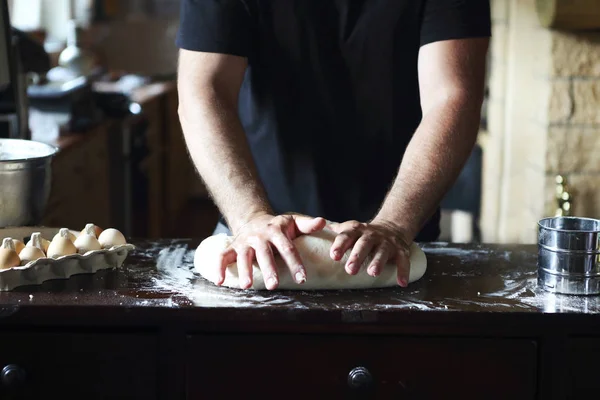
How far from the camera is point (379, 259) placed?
117cm

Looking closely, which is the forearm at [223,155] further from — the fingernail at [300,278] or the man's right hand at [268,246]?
the fingernail at [300,278]

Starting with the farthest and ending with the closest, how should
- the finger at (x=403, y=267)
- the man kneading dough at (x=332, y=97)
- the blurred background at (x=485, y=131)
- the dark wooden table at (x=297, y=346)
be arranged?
the blurred background at (x=485, y=131)
the man kneading dough at (x=332, y=97)
the finger at (x=403, y=267)
the dark wooden table at (x=297, y=346)

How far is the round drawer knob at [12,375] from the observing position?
1101 mm

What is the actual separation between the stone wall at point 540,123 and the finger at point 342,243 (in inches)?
54.4

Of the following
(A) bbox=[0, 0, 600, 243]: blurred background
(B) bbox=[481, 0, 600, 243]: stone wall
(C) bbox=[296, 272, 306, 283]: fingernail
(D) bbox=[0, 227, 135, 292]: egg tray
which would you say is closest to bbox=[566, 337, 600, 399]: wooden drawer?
(C) bbox=[296, 272, 306, 283]: fingernail

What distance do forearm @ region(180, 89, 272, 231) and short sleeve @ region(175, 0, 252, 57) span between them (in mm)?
96

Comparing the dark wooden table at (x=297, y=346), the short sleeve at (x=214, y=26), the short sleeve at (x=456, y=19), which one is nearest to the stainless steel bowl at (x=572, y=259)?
the dark wooden table at (x=297, y=346)

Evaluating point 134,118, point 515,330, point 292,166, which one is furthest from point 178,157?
point 515,330

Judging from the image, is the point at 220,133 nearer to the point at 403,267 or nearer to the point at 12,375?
the point at 403,267

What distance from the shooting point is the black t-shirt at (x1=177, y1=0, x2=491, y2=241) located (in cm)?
159

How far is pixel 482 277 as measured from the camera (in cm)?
125

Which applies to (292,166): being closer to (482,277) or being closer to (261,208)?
(261,208)

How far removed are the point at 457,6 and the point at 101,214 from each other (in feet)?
6.71

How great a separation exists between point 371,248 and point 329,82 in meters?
0.54
